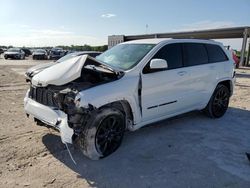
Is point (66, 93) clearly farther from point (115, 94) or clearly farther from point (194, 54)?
point (194, 54)

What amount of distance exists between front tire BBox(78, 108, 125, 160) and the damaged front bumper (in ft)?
0.66

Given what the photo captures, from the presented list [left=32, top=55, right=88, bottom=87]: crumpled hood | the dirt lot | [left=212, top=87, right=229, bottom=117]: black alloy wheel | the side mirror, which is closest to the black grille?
[left=32, top=55, right=88, bottom=87]: crumpled hood

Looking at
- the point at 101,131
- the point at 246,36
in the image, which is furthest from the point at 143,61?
the point at 246,36

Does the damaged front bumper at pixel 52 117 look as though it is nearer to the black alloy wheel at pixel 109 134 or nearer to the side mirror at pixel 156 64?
the black alloy wheel at pixel 109 134

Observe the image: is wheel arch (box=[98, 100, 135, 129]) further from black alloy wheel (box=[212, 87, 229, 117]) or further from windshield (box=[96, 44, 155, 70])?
black alloy wheel (box=[212, 87, 229, 117])

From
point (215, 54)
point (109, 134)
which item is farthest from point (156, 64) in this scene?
point (215, 54)

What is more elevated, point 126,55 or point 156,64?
point 126,55

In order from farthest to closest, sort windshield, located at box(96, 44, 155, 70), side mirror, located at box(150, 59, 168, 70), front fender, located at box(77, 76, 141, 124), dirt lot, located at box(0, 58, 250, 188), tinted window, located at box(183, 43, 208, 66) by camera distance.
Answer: tinted window, located at box(183, 43, 208, 66), windshield, located at box(96, 44, 155, 70), side mirror, located at box(150, 59, 168, 70), front fender, located at box(77, 76, 141, 124), dirt lot, located at box(0, 58, 250, 188)

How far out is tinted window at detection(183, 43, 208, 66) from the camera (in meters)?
5.54

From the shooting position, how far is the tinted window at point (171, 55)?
5000 mm

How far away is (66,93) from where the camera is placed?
3.82m

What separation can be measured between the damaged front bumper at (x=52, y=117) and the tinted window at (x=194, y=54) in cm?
285

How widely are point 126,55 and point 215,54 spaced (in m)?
2.49

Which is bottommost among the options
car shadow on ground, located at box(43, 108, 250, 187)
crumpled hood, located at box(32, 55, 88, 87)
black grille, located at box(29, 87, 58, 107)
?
car shadow on ground, located at box(43, 108, 250, 187)
